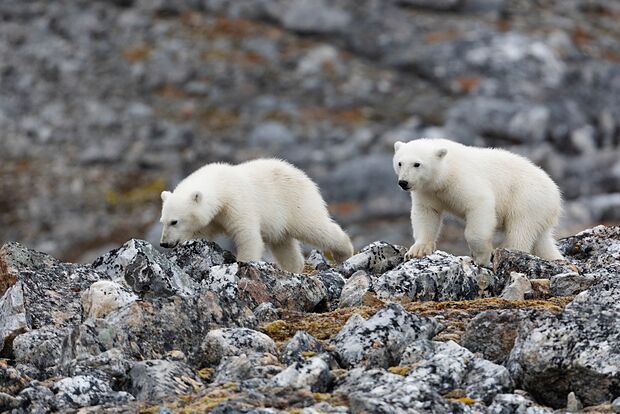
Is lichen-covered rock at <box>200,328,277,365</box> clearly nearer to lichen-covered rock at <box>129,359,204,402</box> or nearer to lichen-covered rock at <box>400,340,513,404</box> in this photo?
lichen-covered rock at <box>129,359,204,402</box>

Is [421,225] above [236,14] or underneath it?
above

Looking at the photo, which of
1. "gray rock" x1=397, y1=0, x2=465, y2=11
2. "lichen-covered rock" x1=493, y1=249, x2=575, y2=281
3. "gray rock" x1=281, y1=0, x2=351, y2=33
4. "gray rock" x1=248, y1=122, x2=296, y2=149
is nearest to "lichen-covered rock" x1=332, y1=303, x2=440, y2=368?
"lichen-covered rock" x1=493, y1=249, x2=575, y2=281

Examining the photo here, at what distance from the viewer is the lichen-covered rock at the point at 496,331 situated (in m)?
7.83

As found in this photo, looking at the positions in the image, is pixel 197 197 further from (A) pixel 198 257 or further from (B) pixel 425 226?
(B) pixel 425 226

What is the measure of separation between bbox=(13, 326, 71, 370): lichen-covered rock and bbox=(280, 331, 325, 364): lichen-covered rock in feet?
5.57

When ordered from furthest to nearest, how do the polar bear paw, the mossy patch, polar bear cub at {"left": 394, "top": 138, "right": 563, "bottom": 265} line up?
polar bear cub at {"left": 394, "top": 138, "right": 563, "bottom": 265}, the polar bear paw, the mossy patch

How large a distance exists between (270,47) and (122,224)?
8265 millimetres

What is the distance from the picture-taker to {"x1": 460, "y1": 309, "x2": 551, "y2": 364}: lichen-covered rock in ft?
25.7

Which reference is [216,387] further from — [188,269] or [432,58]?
[432,58]

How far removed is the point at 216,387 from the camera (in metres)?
7.18

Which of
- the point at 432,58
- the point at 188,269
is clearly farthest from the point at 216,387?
the point at 432,58

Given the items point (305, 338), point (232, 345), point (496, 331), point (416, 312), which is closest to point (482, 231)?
point (416, 312)

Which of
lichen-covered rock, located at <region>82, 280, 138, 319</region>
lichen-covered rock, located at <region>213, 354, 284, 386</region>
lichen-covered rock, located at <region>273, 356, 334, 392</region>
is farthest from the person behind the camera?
lichen-covered rock, located at <region>82, 280, 138, 319</region>

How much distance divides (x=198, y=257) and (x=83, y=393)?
4.13 meters
